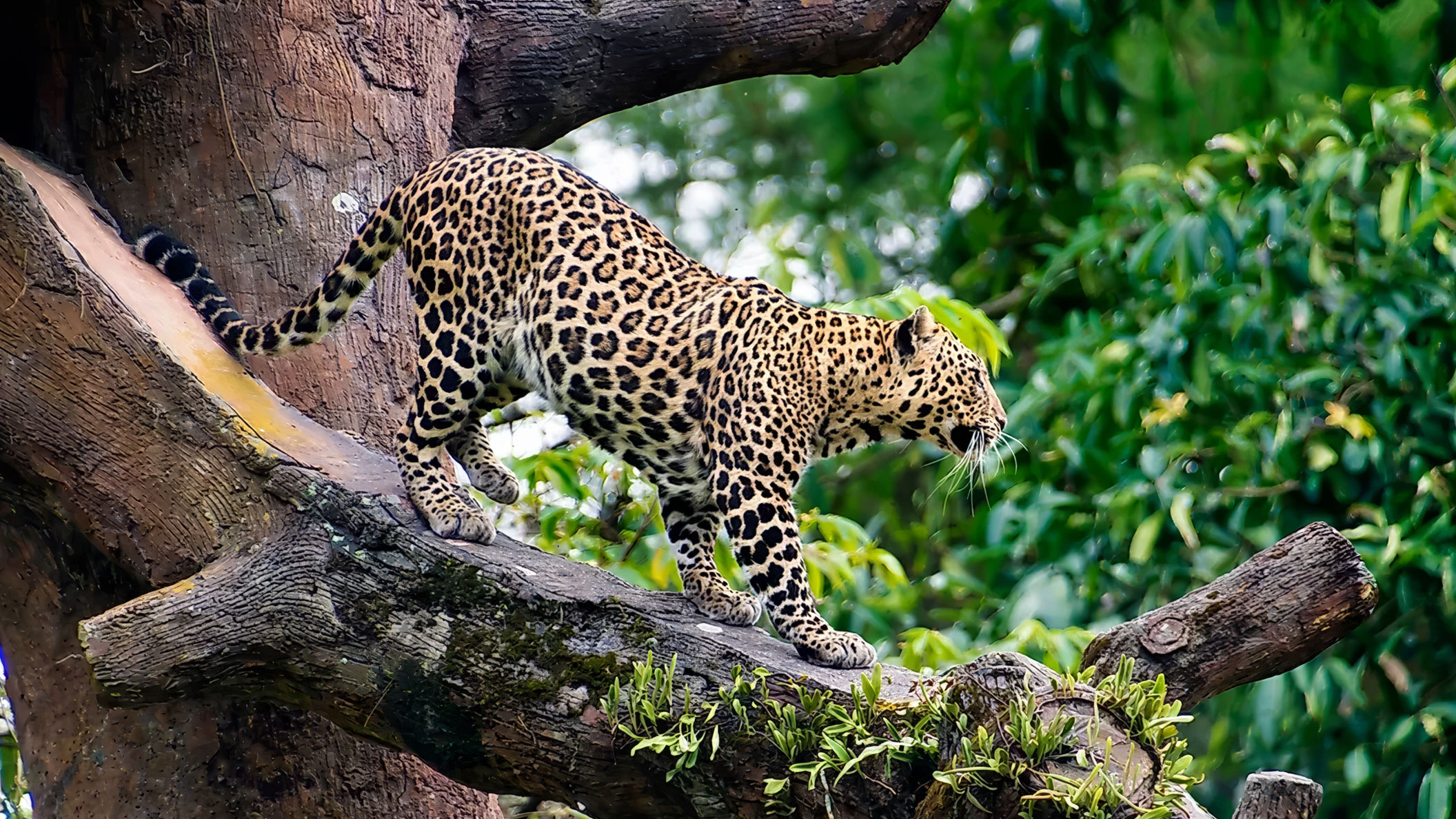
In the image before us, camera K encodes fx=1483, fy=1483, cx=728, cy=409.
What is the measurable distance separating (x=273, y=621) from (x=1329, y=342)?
211 inches

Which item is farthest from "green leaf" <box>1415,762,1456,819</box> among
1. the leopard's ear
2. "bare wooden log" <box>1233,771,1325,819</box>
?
"bare wooden log" <box>1233,771,1325,819</box>

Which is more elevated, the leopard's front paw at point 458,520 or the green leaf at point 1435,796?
the leopard's front paw at point 458,520

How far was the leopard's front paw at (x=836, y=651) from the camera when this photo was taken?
4961 millimetres

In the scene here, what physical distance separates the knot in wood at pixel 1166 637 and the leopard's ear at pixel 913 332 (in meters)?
1.75

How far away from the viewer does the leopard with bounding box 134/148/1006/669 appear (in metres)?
5.41

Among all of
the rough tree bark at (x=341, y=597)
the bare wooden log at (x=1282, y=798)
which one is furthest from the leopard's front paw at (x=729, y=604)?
the bare wooden log at (x=1282, y=798)

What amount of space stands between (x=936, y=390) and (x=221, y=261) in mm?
2814

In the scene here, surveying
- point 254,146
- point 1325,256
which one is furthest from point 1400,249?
point 254,146

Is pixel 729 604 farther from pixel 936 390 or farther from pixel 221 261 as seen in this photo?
pixel 221 261

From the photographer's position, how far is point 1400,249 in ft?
24.0

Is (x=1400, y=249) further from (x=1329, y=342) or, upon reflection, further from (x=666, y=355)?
(x=666, y=355)

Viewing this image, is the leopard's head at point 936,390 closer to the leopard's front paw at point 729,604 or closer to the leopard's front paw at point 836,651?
the leopard's front paw at point 729,604

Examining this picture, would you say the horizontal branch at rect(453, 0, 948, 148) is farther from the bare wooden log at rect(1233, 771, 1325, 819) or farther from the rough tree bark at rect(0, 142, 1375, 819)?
the bare wooden log at rect(1233, 771, 1325, 819)

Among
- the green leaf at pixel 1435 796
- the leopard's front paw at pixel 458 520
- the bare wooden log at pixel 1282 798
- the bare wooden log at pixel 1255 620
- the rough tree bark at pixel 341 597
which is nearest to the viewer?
the bare wooden log at pixel 1282 798
